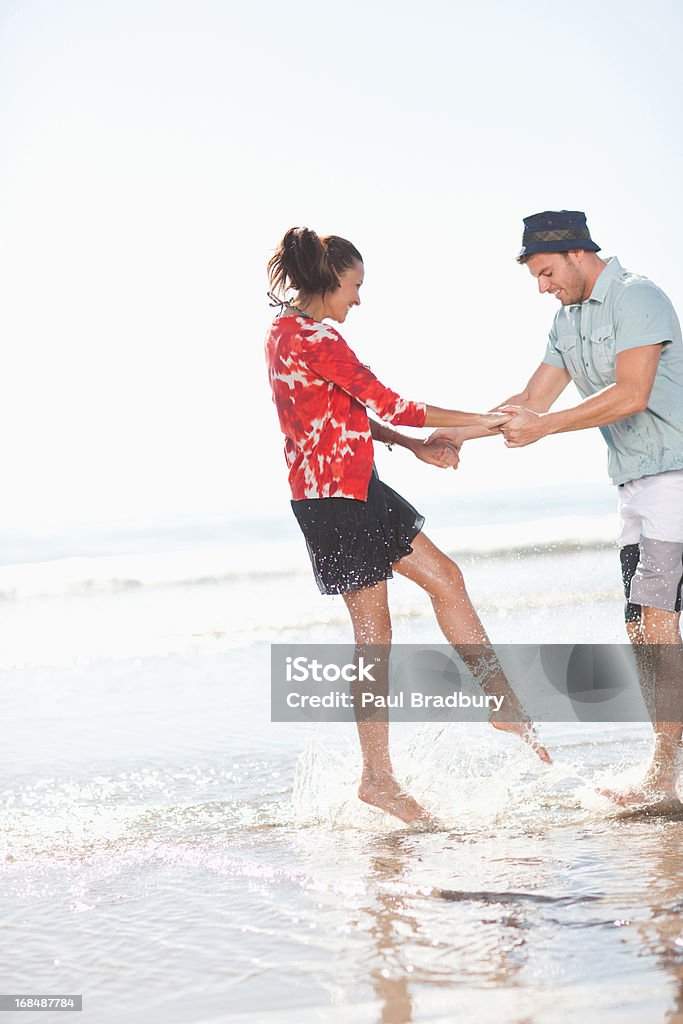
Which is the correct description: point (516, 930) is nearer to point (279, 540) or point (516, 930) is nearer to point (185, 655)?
point (185, 655)

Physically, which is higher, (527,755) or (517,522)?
(517,522)

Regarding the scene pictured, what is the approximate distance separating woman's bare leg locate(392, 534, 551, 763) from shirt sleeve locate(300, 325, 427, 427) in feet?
1.88

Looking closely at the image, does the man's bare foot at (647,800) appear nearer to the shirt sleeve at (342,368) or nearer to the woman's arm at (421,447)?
the woman's arm at (421,447)

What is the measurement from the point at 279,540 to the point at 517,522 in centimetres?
520

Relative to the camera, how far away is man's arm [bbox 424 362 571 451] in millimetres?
4148

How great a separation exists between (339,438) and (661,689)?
147cm

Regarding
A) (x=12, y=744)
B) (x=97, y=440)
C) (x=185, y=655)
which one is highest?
(x=97, y=440)

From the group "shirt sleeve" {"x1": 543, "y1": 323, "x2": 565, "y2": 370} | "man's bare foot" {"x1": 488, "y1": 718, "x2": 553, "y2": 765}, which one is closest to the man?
"shirt sleeve" {"x1": 543, "y1": 323, "x2": 565, "y2": 370}

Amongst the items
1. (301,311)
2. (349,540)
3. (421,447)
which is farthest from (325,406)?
(421,447)

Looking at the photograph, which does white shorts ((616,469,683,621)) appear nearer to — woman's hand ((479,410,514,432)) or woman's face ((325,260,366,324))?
woman's hand ((479,410,514,432))

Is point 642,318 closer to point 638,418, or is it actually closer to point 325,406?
point 638,418

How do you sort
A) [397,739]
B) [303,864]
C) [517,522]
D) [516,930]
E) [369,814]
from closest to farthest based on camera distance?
[516,930] < [303,864] < [369,814] < [397,739] < [517,522]

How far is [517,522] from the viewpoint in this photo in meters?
22.0

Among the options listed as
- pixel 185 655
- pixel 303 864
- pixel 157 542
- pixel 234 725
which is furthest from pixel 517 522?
pixel 303 864
